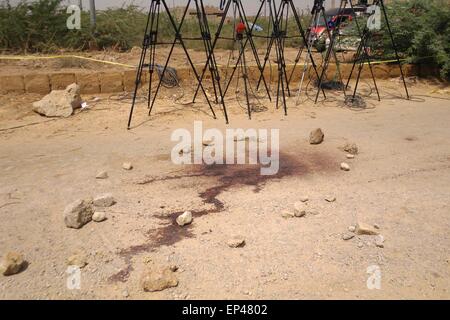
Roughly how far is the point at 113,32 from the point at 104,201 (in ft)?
20.2

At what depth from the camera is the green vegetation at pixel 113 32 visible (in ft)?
23.5

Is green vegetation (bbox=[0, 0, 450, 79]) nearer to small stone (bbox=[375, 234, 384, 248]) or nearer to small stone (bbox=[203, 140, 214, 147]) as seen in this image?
small stone (bbox=[203, 140, 214, 147])

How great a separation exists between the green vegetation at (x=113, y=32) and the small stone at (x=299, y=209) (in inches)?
222

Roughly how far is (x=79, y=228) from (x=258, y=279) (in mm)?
1298

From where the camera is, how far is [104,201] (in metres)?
2.88

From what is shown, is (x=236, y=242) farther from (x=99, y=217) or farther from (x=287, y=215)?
(x=99, y=217)

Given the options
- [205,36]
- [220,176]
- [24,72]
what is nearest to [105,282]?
[220,176]

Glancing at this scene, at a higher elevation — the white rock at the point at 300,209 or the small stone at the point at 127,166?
the small stone at the point at 127,166

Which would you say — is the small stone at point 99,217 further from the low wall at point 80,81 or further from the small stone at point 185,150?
the low wall at point 80,81

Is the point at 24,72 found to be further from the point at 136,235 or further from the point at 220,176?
the point at 136,235

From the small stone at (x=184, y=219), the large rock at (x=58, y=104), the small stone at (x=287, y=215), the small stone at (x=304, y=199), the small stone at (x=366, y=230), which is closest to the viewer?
the small stone at (x=366, y=230)

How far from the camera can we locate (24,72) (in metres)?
6.28

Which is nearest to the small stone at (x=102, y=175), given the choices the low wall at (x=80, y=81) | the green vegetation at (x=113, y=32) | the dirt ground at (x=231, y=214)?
the dirt ground at (x=231, y=214)

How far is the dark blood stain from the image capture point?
8.25 ft
